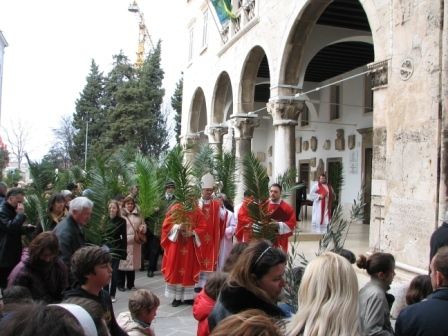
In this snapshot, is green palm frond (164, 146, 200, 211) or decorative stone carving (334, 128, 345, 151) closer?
green palm frond (164, 146, 200, 211)

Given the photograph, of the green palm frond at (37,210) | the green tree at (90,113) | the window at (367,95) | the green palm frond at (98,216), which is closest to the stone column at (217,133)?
the window at (367,95)

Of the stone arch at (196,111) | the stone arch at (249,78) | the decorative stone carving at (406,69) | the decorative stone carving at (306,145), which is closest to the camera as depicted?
the decorative stone carving at (406,69)

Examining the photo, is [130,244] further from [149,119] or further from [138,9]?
[138,9]

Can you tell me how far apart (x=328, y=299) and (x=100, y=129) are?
42344 mm

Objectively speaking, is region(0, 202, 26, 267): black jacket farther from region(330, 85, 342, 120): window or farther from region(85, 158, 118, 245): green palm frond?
region(330, 85, 342, 120): window

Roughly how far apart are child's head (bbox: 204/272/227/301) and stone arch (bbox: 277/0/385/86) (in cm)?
834

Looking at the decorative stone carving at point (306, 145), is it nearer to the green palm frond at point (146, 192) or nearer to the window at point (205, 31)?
the window at point (205, 31)

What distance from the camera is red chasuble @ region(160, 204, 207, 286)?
6.67 metres

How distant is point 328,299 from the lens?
2.08m

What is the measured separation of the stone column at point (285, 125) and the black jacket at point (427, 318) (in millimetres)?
9046

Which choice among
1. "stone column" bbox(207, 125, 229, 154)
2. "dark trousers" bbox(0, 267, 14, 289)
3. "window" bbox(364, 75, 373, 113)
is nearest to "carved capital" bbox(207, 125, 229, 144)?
"stone column" bbox(207, 125, 229, 154)

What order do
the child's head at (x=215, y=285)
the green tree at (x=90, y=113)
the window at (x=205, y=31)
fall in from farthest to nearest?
the green tree at (x=90, y=113)
the window at (x=205, y=31)
the child's head at (x=215, y=285)

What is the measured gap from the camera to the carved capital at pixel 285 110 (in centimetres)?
1147

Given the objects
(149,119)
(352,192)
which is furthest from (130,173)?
(149,119)
